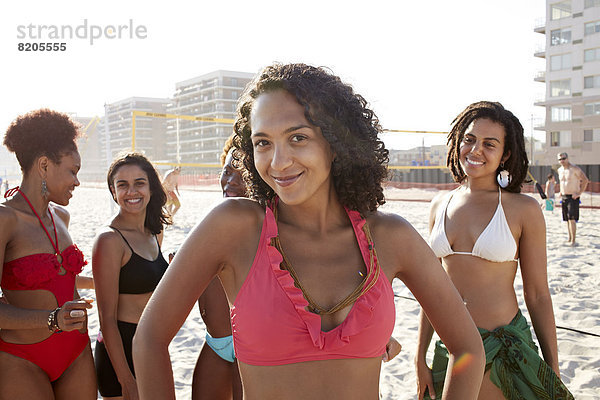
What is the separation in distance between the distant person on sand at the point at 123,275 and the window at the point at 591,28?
53.5m

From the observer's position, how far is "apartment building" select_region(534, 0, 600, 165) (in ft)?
141

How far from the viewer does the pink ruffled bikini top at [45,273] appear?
2.09m

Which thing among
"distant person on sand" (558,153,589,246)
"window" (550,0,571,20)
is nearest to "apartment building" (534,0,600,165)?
"window" (550,0,571,20)

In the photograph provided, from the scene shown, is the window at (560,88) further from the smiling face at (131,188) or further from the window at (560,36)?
the smiling face at (131,188)

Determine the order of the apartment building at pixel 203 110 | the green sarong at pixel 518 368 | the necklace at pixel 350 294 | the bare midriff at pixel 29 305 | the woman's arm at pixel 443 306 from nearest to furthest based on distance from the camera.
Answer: the necklace at pixel 350 294 < the woman's arm at pixel 443 306 < the green sarong at pixel 518 368 < the bare midriff at pixel 29 305 < the apartment building at pixel 203 110

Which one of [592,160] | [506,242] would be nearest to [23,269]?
[506,242]

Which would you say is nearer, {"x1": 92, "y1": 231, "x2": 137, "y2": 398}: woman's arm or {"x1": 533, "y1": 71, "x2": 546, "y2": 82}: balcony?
{"x1": 92, "y1": 231, "x2": 137, "y2": 398}: woman's arm

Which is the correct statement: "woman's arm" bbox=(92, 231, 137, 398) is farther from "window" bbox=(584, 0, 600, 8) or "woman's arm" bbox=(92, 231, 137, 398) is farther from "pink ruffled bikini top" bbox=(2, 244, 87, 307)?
"window" bbox=(584, 0, 600, 8)

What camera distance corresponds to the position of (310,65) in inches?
58.4

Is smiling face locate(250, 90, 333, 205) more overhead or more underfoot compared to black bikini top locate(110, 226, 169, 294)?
more overhead

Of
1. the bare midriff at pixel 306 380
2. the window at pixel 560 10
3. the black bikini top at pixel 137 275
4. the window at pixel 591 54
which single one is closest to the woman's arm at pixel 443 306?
the bare midriff at pixel 306 380

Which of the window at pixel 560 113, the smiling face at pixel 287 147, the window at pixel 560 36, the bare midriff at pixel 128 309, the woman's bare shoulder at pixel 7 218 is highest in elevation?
the window at pixel 560 36

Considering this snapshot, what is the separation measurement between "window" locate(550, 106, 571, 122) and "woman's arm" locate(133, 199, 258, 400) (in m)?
51.0

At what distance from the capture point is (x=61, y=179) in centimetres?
228
